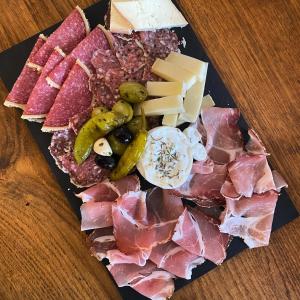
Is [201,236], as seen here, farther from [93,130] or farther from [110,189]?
[93,130]

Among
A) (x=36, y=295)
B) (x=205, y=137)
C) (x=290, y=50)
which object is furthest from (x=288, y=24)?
(x=36, y=295)

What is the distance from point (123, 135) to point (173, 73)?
0.94 feet

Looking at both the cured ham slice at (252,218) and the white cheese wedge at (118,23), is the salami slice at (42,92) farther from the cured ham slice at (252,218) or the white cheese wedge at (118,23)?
the cured ham slice at (252,218)

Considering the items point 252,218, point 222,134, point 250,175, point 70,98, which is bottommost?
point 252,218

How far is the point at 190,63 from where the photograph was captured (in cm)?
195

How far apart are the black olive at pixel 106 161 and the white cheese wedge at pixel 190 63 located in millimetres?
→ 412

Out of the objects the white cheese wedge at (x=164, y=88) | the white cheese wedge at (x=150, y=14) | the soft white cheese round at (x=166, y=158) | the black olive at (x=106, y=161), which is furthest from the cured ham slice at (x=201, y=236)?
the white cheese wedge at (x=150, y=14)

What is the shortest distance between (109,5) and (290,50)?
0.69 metres

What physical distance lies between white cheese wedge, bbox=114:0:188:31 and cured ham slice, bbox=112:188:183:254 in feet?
1.93

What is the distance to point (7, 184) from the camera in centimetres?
197

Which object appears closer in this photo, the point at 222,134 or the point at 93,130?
the point at 93,130

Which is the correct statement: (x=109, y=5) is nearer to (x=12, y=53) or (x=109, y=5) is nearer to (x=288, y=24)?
(x=12, y=53)

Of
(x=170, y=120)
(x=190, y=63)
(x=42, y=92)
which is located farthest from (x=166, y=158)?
(x=42, y=92)

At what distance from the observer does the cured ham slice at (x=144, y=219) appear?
190 centimetres
